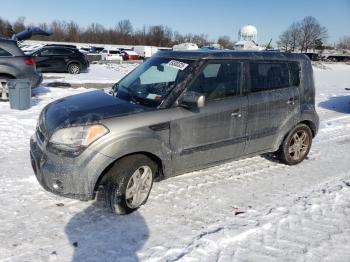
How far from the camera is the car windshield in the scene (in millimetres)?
4617

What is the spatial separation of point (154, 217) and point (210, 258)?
0.95 metres

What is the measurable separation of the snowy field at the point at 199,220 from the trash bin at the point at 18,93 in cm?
371

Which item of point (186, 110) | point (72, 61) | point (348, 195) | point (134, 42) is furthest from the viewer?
point (134, 42)

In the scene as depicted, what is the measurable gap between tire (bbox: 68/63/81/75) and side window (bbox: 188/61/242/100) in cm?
1672

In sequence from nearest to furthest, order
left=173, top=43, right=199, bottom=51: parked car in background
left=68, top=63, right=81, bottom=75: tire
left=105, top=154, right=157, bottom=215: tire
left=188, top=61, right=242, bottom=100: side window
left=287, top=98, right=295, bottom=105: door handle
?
1. left=105, top=154, right=157, bottom=215: tire
2. left=188, top=61, right=242, bottom=100: side window
3. left=287, top=98, right=295, bottom=105: door handle
4. left=173, top=43, right=199, bottom=51: parked car in background
5. left=68, top=63, right=81, bottom=75: tire

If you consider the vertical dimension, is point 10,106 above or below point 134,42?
below

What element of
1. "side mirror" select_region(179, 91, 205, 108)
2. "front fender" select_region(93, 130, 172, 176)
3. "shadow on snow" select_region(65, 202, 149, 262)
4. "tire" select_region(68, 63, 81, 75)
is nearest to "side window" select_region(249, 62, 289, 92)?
"side mirror" select_region(179, 91, 205, 108)

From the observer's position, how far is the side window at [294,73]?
588 centimetres

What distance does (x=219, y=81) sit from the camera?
16.2ft

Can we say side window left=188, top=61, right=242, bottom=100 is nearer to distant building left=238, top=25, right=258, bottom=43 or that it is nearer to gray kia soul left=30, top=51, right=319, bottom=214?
gray kia soul left=30, top=51, right=319, bottom=214

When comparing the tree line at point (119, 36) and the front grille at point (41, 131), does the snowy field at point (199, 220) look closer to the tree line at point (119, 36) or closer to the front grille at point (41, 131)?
the front grille at point (41, 131)

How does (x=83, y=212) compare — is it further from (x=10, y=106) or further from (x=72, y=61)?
(x=72, y=61)

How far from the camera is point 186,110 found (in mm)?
4570

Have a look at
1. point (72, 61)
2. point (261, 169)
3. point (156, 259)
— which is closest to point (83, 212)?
point (156, 259)
